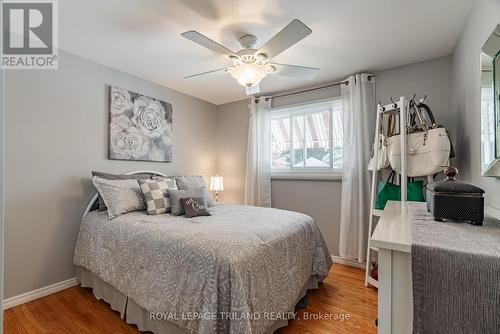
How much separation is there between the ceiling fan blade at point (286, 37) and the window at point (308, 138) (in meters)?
1.57

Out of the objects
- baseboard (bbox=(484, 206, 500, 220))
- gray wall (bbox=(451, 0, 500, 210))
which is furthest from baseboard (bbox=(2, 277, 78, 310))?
gray wall (bbox=(451, 0, 500, 210))

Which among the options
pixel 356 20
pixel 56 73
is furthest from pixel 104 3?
pixel 356 20

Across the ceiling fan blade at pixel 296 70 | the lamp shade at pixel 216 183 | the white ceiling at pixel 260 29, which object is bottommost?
the lamp shade at pixel 216 183

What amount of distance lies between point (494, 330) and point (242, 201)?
3359mm

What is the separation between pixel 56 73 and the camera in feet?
7.53

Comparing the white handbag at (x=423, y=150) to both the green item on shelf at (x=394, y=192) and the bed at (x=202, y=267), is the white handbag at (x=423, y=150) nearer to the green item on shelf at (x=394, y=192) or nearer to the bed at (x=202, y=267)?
the green item on shelf at (x=394, y=192)

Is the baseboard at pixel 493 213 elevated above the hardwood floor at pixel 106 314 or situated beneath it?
elevated above

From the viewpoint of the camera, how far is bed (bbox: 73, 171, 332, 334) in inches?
50.8

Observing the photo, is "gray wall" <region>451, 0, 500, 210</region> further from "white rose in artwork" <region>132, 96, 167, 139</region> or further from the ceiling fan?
"white rose in artwork" <region>132, 96, 167, 139</region>

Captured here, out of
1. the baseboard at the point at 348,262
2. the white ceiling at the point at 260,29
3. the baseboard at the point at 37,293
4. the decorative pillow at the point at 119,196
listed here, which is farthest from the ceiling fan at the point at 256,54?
the baseboard at the point at 37,293

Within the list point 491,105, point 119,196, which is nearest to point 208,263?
point 119,196

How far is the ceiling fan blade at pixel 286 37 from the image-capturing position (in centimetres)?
152

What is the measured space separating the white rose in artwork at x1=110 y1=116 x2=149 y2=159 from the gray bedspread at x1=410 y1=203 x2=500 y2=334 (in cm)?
292

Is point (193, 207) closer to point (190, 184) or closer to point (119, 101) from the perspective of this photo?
point (190, 184)
